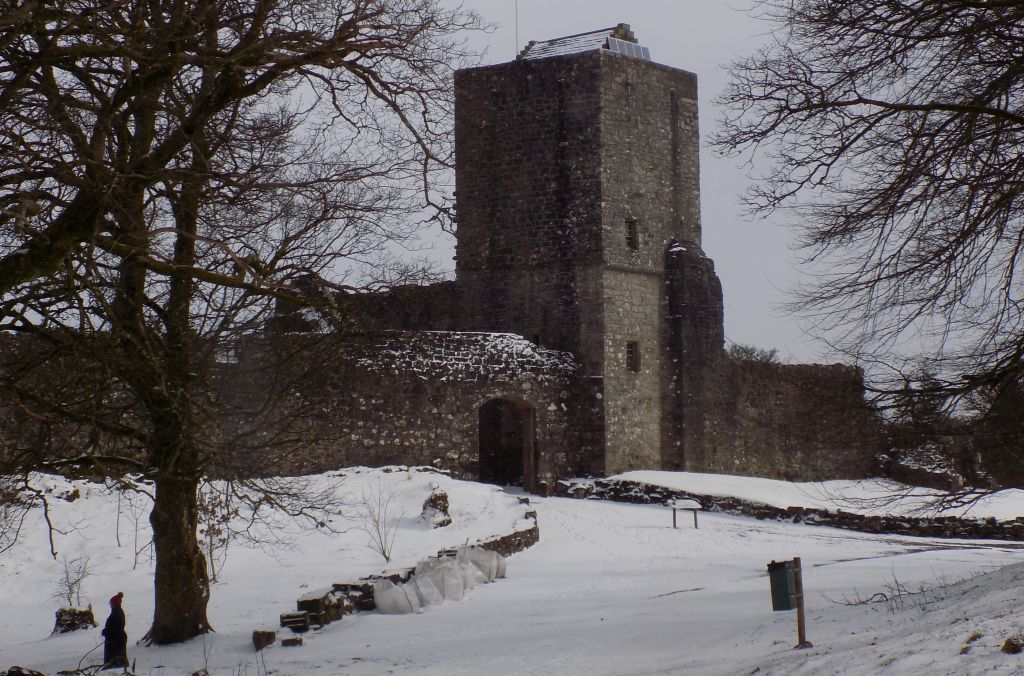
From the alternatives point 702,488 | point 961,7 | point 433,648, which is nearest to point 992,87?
point 961,7

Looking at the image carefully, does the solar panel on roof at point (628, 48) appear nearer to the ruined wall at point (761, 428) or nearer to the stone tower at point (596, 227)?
the stone tower at point (596, 227)

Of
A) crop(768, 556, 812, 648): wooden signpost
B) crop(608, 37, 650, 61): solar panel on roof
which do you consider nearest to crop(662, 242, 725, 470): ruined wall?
crop(608, 37, 650, 61): solar panel on roof

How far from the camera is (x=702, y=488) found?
2230 centimetres

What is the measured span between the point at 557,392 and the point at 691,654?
49.0 ft

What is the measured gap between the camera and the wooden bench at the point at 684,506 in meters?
19.8

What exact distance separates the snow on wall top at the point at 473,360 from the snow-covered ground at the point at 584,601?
2.68 m

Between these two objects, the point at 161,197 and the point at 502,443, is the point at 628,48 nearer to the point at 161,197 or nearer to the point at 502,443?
the point at 502,443

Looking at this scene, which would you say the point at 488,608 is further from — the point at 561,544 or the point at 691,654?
the point at 561,544

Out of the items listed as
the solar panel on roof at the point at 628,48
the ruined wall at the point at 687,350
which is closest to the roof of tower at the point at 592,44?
the solar panel on roof at the point at 628,48

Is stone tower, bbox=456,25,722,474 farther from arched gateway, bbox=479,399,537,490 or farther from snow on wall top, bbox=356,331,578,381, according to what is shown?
arched gateway, bbox=479,399,537,490

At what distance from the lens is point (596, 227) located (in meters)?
24.9

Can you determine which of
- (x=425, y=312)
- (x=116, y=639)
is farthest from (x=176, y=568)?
(x=425, y=312)

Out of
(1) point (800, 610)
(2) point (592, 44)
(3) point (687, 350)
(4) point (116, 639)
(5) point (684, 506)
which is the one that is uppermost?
(2) point (592, 44)

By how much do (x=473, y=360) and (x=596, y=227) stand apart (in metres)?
4.37
